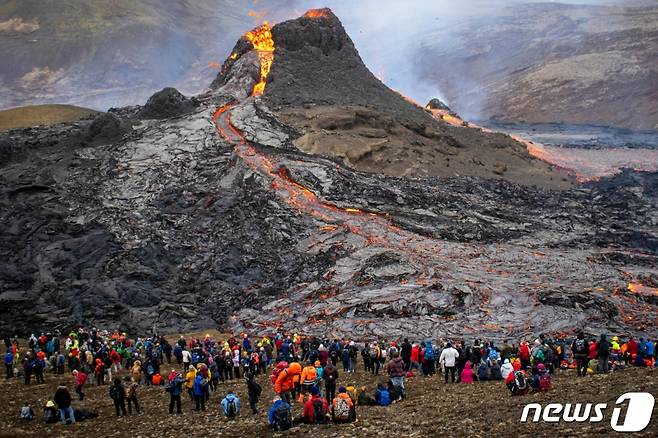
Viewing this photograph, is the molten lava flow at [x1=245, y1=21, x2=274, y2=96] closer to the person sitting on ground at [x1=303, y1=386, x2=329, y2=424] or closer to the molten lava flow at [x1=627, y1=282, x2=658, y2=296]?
the molten lava flow at [x1=627, y1=282, x2=658, y2=296]

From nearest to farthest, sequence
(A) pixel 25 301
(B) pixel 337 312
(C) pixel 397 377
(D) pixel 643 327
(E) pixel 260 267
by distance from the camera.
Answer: (C) pixel 397 377 < (D) pixel 643 327 < (B) pixel 337 312 < (A) pixel 25 301 < (E) pixel 260 267

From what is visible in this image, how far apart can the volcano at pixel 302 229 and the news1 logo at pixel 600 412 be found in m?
20.6

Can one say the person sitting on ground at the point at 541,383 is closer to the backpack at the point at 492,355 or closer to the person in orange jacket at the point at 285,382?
the backpack at the point at 492,355

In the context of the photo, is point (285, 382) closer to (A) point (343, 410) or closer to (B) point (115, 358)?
(A) point (343, 410)

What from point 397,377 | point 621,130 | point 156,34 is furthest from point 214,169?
point 156,34

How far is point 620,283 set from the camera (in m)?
45.1

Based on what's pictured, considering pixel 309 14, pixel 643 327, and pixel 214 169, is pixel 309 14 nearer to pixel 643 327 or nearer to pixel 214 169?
pixel 214 169

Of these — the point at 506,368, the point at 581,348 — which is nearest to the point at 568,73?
the point at 581,348

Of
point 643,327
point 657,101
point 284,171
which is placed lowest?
point 643,327

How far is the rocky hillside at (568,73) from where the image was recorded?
14475cm

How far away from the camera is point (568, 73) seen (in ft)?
524

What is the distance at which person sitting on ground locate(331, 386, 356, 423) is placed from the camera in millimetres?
19078

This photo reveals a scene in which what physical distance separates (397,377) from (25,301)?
3232 centimetres

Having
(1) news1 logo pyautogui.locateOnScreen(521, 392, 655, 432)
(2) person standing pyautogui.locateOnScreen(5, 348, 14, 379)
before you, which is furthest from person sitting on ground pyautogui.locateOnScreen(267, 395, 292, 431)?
(2) person standing pyautogui.locateOnScreen(5, 348, 14, 379)
